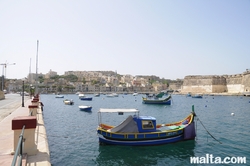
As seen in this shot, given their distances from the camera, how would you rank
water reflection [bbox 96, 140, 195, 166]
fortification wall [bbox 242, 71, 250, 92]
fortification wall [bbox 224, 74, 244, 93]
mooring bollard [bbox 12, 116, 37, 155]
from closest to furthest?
mooring bollard [bbox 12, 116, 37, 155], water reflection [bbox 96, 140, 195, 166], fortification wall [bbox 242, 71, 250, 92], fortification wall [bbox 224, 74, 244, 93]

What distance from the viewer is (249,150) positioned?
11695 mm

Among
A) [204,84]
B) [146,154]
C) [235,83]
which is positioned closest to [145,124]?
[146,154]

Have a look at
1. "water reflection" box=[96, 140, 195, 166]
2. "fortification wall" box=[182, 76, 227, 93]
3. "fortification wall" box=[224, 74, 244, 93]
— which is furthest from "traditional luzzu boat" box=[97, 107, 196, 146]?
"fortification wall" box=[182, 76, 227, 93]

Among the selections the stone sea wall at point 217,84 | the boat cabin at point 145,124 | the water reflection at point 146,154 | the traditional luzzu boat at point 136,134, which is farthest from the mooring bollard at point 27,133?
the stone sea wall at point 217,84

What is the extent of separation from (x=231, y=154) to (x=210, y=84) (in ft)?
333

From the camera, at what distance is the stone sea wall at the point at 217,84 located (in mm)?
87356

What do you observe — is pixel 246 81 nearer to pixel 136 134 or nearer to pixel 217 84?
pixel 217 84

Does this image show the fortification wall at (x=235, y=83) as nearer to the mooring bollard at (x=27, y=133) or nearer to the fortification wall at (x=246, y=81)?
the fortification wall at (x=246, y=81)

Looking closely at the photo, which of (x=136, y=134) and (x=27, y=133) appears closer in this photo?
(x=27, y=133)

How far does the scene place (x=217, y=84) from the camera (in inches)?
4038

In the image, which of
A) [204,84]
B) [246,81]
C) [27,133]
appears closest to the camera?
[27,133]

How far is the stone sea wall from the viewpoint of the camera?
87.4m

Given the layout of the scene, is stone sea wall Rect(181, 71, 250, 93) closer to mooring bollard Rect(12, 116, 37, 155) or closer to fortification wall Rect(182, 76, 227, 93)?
fortification wall Rect(182, 76, 227, 93)

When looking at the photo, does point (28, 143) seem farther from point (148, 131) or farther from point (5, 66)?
point (5, 66)
